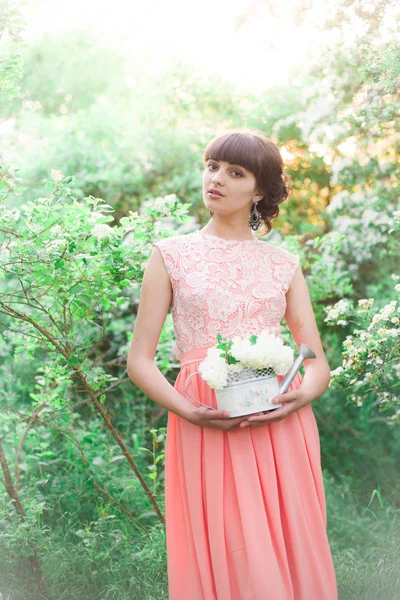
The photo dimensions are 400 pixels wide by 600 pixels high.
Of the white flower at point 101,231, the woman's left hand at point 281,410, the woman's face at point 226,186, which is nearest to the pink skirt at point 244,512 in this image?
the woman's left hand at point 281,410

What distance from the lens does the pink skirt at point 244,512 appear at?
2113mm

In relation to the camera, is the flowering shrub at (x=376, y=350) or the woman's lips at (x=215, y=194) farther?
the flowering shrub at (x=376, y=350)

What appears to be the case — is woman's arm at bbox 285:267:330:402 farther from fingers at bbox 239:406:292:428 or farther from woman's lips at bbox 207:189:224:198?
woman's lips at bbox 207:189:224:198

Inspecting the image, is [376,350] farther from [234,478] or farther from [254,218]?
[234,478]

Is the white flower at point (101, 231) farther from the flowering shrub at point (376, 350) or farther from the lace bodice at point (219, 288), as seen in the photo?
the flowering shrub at point (376, 350)

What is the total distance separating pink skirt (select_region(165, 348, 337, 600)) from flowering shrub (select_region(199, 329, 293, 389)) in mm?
292

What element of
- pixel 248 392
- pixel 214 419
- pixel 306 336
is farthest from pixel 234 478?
pixel 306 336

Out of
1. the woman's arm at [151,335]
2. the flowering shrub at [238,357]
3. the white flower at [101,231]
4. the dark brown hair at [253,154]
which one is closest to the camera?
the flowering shrub at [238,357]

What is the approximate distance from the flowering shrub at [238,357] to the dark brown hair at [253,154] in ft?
2.24

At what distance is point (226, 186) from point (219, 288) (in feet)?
1.17

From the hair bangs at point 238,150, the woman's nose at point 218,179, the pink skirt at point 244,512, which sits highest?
the hair bangs at point 238,150

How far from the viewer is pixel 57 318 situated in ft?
10.7

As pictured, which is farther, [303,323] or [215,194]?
[303,323]

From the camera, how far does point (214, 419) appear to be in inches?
81.7
